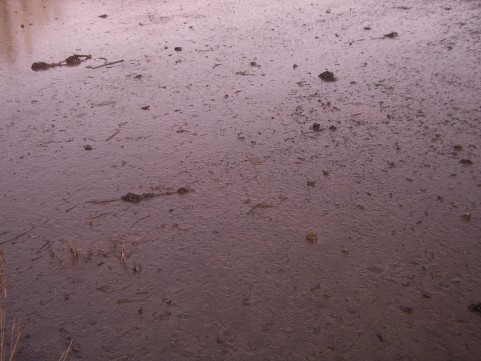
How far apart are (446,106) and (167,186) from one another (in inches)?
128

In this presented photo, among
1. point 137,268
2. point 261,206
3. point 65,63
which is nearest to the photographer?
point 137,268

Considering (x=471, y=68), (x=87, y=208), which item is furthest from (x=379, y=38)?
(x=87, y=208)

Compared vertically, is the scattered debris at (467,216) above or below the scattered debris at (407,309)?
above

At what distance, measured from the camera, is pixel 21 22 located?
27.7 ft

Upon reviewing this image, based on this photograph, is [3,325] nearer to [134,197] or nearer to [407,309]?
[134,197]

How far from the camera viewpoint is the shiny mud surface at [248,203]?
2.19 m

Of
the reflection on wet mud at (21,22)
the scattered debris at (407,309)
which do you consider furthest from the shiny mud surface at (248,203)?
the reflection on wet mud at (21,22)

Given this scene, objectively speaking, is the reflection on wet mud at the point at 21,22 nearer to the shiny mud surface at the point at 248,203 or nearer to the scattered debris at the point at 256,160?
the shiny mud surface at the point at 248,203

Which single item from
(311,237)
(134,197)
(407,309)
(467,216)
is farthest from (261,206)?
(467,216)

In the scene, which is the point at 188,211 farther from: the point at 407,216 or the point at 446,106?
the point at 446,106

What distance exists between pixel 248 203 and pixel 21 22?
8059 mm

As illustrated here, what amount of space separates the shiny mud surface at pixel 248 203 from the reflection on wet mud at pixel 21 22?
74 centimetres

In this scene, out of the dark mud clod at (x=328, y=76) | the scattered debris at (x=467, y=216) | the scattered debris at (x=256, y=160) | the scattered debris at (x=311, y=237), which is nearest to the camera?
the scattered debris at (x=311, y=237)

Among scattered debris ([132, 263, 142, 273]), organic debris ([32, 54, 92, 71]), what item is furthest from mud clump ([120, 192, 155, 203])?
organic debris ([32, 54, 92, 71])
